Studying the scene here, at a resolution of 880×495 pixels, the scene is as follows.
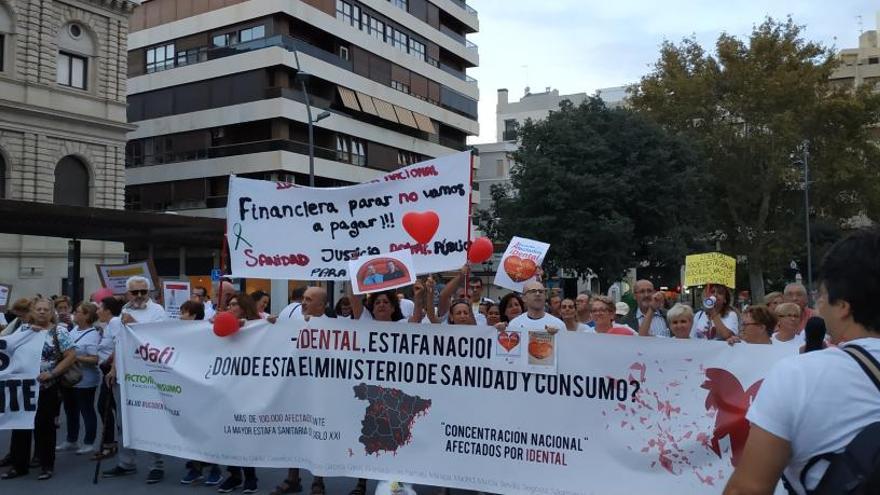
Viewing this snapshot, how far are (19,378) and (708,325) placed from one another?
6595mm

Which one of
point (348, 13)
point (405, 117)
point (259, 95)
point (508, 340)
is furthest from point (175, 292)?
point (405, 117)

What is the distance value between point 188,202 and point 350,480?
130 ft

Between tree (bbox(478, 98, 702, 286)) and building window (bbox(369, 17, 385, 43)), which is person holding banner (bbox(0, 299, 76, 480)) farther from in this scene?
building window (bbox(369, 17, 385, 43))

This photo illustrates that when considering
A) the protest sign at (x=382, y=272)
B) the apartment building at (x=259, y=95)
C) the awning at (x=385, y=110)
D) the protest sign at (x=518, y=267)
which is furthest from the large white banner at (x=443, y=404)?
the awning at (x=385, y=110)

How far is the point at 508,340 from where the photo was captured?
575cm

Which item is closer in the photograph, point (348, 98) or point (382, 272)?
point (382, 272)

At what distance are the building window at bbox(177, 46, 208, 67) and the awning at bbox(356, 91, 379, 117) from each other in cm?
872

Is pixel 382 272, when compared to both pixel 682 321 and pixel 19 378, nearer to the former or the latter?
pixel 682 321

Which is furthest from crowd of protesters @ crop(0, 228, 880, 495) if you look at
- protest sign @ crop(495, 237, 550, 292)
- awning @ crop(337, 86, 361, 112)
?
awning @ crop(337, 86, 361, 112)

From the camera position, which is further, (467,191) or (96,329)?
(96,329)

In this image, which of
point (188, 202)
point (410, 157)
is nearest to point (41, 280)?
point (188, 202)

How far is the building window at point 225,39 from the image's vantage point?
141 feet

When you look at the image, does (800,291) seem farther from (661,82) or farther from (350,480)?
(661,82)

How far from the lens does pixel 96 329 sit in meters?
8.16
